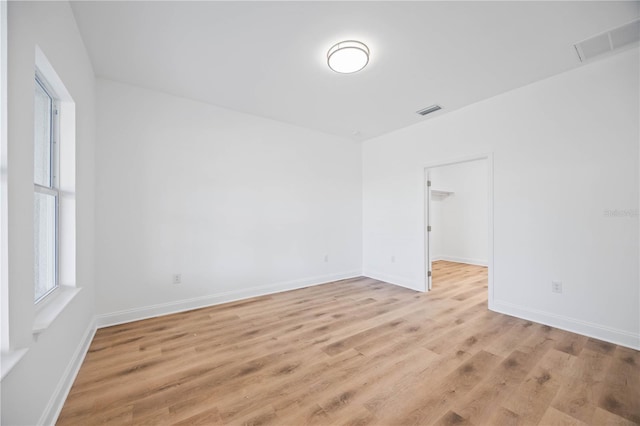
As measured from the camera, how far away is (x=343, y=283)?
459cm

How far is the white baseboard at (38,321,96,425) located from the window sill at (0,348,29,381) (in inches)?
20.2

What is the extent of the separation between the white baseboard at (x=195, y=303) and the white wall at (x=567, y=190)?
111 inches

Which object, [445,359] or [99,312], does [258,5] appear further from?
[99,312]

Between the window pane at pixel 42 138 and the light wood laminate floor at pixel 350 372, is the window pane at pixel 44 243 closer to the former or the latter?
the window pane at pixel 42 138

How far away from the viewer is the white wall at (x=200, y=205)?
2.87 m

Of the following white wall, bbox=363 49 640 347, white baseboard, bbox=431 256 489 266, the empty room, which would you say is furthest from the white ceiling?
white baseboard, bbox=431 256 489 266

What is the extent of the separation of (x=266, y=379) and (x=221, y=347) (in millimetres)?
696

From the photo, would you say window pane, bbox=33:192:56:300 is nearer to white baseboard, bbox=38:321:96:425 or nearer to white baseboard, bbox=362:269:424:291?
Result: white baseboard, bbox=38:321:96:425

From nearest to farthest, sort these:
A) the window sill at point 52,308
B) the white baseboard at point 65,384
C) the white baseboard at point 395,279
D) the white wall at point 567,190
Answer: the window sill at point 52,308 → the white baseboard at point 65,384 → the white wall at point 567,190 → the white baseboard at point 395,279

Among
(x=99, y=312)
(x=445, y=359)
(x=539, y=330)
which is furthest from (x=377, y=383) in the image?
(x=99, y=312)

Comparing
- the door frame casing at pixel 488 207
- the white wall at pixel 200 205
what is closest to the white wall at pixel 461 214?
the door frame casing at pixel 488 207

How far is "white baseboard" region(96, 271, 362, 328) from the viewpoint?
2824 mm

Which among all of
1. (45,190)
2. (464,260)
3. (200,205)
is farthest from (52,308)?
(464,260)

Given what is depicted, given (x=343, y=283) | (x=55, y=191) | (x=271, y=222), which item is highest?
(x=55, y=191)
